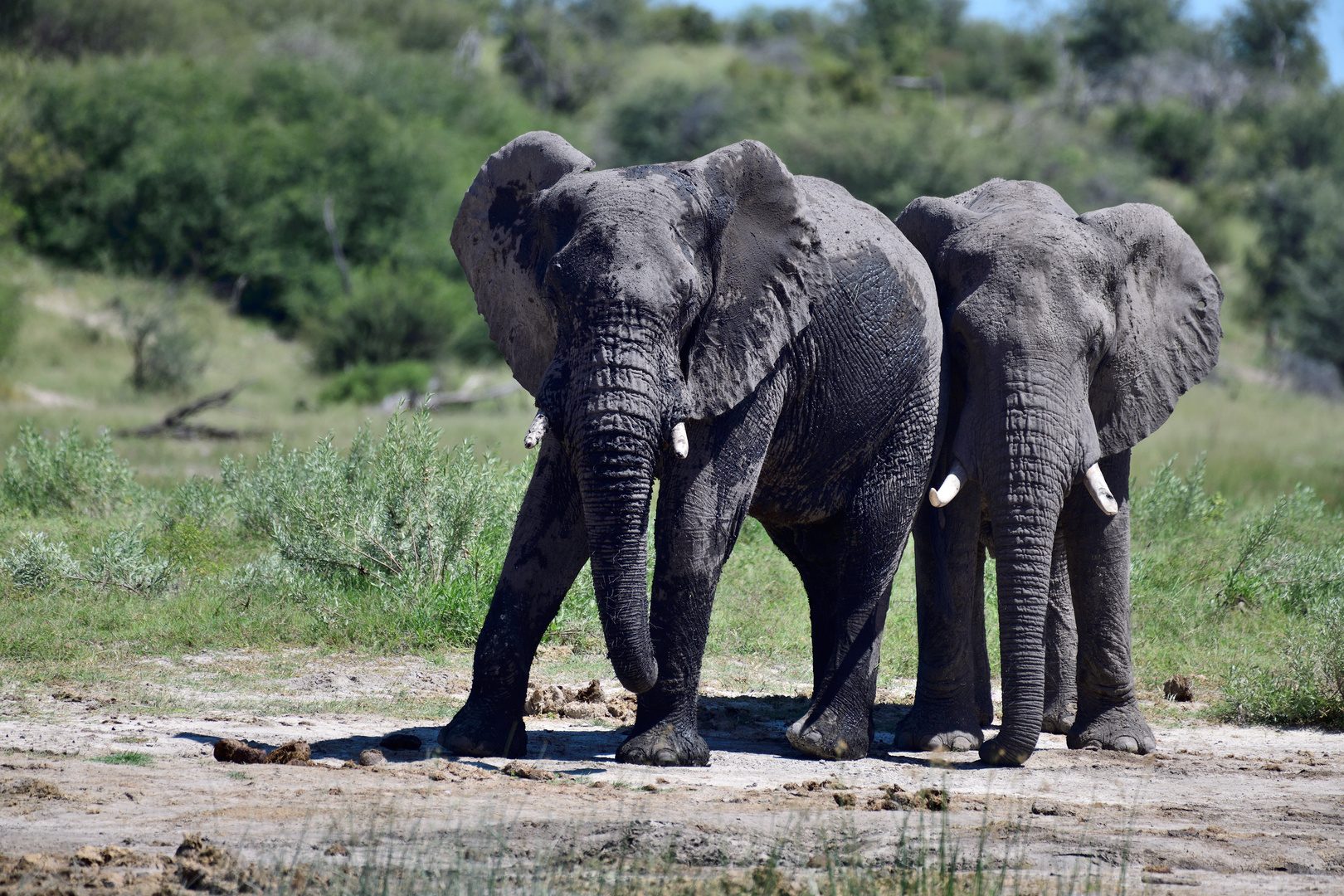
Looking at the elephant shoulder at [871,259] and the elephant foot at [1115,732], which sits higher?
the elephant shoulder at [871,259]

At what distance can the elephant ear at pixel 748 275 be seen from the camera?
5680 mm

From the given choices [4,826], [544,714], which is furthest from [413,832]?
[544,714]

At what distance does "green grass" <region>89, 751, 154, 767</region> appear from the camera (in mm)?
5371

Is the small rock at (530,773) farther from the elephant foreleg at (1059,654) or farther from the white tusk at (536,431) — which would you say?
the elephant foreleg at (1059,654)

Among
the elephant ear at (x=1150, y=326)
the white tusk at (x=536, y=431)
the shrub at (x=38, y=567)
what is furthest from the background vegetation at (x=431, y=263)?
the white tusk at (x=536, y=431)

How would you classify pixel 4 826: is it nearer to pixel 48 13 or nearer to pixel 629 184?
pixel 629 184

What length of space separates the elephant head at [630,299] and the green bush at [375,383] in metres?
19.5

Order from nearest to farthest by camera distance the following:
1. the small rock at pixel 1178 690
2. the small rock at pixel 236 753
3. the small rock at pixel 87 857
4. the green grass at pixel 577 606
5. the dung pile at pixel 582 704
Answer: the small rock at pixel 87 857 < the small rock at pixel 236 753 < the dung pile at pixel 582 704 < the green grass at pixel 577 606 < the small rock at pixel 1178 690

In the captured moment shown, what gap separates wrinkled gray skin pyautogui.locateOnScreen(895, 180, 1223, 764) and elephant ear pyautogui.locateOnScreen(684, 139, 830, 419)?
35.8 inches

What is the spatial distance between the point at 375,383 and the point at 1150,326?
20858 millimetres

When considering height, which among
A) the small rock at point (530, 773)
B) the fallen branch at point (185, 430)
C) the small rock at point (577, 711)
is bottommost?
the small rock at point (530, 773)

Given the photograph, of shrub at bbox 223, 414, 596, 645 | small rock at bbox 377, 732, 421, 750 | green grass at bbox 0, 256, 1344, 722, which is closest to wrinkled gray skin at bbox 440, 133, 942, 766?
small rock at bbox 377, 732, 421, 750

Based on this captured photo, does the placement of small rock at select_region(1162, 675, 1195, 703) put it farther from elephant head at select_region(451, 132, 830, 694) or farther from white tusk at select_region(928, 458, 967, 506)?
elephant head at select_region(451, 132, 830, 694)

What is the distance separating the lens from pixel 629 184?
17.9ft
